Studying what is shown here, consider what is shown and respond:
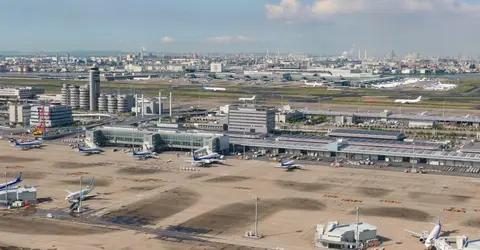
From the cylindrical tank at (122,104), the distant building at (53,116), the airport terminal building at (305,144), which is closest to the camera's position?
the airport terminal building at (305,144)

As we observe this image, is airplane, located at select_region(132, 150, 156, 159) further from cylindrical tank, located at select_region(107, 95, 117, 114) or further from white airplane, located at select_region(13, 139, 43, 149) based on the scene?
cylindrical tank, located at select_region(107, 95, 117, 114)

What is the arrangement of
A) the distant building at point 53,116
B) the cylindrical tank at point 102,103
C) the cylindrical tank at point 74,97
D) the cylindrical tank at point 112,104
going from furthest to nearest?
the cylindrical tank at point 74,97 → the cylindrical tank at point 102,103 → the cylindrical tank at point 112,104 → the distant building at point 53,116

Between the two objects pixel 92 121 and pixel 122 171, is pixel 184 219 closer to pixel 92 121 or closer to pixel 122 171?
pixel 122 171

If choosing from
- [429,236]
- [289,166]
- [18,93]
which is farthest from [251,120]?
[18,93]

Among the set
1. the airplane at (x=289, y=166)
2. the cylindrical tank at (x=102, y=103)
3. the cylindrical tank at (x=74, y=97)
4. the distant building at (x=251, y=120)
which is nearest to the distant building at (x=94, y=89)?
the cylindrical tank at (x=102, y=103)

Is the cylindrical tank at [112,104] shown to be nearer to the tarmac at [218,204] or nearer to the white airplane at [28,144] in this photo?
the white airplane at [28,144]

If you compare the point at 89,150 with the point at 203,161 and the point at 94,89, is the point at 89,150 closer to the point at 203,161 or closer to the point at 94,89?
the point at 203,161

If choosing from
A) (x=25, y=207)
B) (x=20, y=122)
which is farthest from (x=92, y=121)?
(x=25, y=207)
